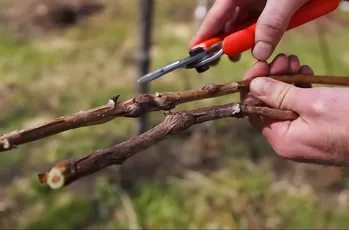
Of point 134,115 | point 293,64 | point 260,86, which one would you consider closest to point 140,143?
point 134,115

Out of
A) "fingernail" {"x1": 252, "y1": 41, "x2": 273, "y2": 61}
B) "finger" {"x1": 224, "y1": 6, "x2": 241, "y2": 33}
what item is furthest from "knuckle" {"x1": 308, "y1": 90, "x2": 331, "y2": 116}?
"finger" {"x1": 224, "y1": 6, "x2": 241, "y2": 33}

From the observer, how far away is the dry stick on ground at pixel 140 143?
0.45 metres

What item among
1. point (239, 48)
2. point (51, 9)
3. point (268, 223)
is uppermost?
point (51, 9)

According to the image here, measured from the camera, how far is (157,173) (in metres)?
1.14

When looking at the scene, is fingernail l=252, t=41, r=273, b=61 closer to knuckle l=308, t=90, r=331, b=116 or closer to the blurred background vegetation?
knuckle l=308, t=90, r=331, b=116

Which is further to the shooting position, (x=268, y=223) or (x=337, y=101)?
(x=268, y=223)

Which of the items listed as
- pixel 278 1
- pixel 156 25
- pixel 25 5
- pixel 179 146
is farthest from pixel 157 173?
pixel 25 5

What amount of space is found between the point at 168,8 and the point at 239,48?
116 cm

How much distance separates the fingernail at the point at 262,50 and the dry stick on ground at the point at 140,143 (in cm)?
10

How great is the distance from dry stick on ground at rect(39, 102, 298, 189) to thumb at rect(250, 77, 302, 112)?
15 millimetres

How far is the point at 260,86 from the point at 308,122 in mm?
92

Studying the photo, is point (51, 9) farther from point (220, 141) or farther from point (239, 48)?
point (239, 48)

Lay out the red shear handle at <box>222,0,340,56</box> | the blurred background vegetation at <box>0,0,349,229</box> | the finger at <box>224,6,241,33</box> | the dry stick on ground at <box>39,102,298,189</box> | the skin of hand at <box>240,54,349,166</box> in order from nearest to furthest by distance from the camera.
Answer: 1. the dry stick on ground at <box>39,102,298,189</box>
2. the skin of hand at <box>240,54,349,166</box>
3. the red shear handle at <box>222,0,340,56</box>
4. the finger at <box>224,6,241,33</box>
5. the blurred background vegetation at <box>0,0,349,229</box>

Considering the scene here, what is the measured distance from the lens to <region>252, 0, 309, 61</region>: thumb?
0.66 m
